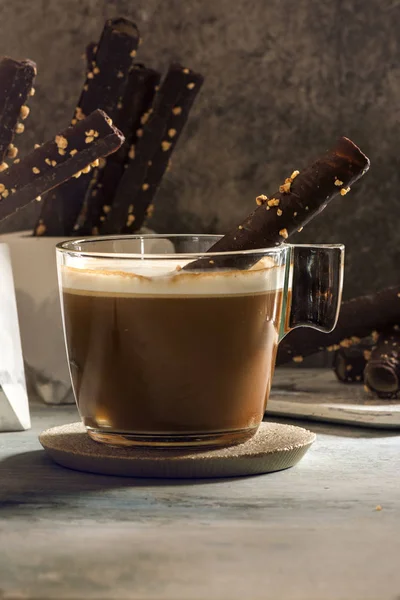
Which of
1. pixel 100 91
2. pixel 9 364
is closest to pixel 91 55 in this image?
pixel 100 91

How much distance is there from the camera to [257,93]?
1.03 m

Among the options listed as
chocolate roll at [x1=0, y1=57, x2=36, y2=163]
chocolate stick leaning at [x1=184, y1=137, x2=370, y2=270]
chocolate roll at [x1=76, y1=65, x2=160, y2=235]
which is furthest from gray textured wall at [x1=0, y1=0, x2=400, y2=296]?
chocolate stick leaning at [x1=184, y1=137, x2=370, y2=270]

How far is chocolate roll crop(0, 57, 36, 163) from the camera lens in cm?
77

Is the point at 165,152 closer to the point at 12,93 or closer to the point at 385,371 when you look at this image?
the point at 12,93

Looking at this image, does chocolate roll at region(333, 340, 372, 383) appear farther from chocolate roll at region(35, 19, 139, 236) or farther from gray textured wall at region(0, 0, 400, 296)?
chocolate roll at region(35, 19, 139, 236)

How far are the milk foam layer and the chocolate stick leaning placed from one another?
2cm

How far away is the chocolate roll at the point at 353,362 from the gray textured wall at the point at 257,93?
149 millimetres

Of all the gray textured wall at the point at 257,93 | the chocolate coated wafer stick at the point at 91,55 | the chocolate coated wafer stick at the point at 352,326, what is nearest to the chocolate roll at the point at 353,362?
the chocolate coated wafer stick at the point at 352,326

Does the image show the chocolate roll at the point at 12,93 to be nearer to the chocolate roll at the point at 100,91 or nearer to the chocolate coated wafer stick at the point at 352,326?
the chocolate roll at the point at 100,91

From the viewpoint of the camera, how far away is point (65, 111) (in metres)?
1.03

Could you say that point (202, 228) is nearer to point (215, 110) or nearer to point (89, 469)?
point (215, 110)

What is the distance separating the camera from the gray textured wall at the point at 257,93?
3.35ft

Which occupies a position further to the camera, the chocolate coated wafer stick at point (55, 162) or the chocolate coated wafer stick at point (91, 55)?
the chocolate coated wafer stick at point (91, 55)

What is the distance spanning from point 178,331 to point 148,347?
0.08 ft
